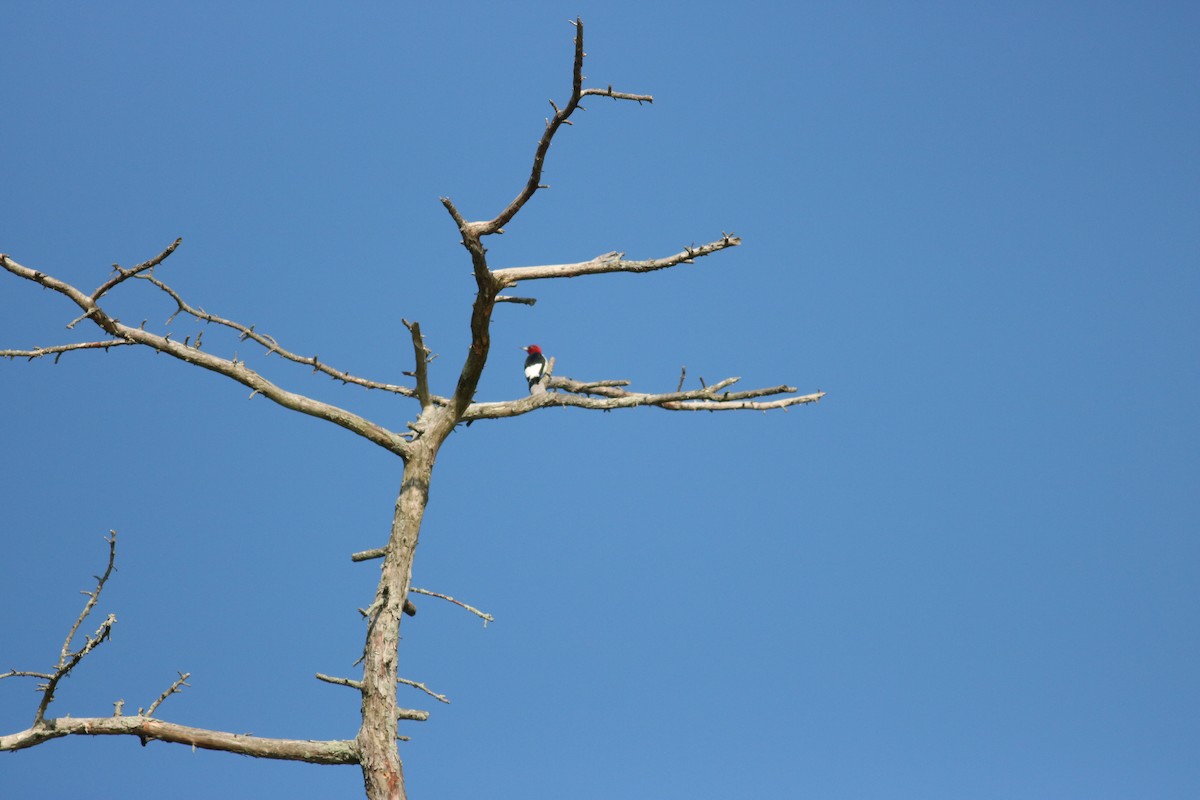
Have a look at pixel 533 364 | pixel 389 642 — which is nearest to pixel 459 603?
pixel 389 642

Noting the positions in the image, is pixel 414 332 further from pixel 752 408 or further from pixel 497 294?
pixel 752 408

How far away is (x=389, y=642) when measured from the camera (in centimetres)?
520

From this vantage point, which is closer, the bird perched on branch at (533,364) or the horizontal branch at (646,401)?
the horizontal branch at (646,401)

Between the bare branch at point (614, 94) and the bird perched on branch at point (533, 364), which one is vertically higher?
the bird perched on branch at point (533, 364)

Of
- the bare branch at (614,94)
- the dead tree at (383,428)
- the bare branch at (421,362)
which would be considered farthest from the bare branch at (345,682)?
the bare branch at (614,94)

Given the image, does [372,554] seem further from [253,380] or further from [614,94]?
[614,94]

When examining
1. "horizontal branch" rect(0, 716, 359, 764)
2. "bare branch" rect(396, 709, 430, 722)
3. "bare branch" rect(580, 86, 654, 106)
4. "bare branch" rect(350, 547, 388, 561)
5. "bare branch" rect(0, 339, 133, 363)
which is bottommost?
"horizontal branch" rect(0, 716, 359, 764)

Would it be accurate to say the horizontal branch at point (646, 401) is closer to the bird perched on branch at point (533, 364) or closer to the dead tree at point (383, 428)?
the dead tree at point (383, 428)

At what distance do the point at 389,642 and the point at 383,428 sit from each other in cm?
109

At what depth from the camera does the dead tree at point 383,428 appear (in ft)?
16.0

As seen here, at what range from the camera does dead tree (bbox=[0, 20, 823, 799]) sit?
4867 mm

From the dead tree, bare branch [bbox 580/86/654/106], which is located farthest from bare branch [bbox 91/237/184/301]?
bare branch [bbox 580/86/654/106]

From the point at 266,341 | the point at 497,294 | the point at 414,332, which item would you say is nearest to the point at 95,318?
the point at 266,341

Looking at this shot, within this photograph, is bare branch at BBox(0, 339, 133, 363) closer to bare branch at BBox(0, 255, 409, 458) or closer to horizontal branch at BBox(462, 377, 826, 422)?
bare branch at BBox(0, 255, 409, 458)
